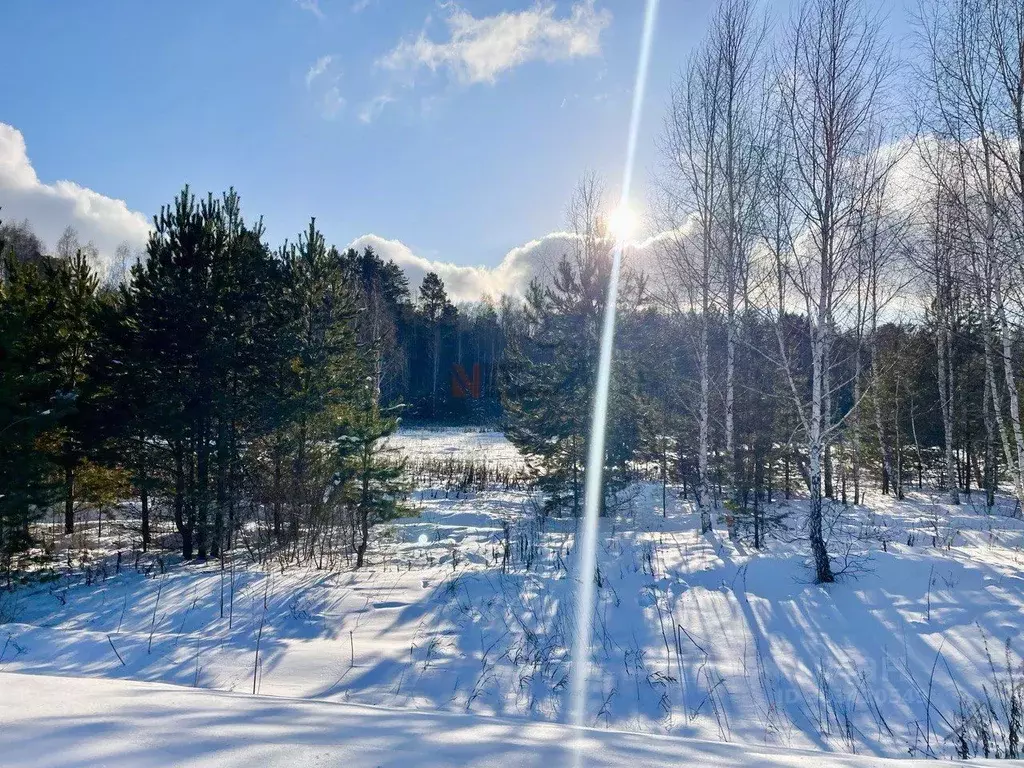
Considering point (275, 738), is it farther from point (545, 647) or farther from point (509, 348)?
point (509, 348)

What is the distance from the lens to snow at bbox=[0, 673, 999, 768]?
1.92 meters

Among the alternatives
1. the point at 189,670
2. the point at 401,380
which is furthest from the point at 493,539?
the point at 401,380

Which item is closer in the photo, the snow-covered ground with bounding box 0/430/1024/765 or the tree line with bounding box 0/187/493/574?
the snow-covered ground with bounding box 0/430/1024/765

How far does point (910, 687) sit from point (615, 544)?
605cm

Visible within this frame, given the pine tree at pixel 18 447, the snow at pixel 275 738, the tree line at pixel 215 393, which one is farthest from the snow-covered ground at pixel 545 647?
the tree line at pixel 215 393

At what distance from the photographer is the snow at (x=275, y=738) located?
1.92 m

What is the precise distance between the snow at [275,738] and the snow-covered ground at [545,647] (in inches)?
0.9

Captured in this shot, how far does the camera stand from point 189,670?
14.5ft

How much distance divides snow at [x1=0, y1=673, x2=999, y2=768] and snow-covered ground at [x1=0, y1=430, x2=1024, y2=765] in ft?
0.07

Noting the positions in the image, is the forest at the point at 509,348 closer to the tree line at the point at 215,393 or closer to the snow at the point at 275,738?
the tree line at the point at 215,393

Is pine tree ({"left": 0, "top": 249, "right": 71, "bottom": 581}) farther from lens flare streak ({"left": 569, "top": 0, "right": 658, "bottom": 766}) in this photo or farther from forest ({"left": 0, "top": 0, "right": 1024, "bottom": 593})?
lens flare streak ({"left": 569, "top": 0, "right": 658, "bottom": 766})

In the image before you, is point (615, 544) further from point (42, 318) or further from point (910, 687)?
point (42, 318)

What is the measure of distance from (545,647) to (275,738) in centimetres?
351

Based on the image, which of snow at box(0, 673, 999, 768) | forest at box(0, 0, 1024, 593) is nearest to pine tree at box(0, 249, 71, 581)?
forest at box(0, 0, 1024, 593)
